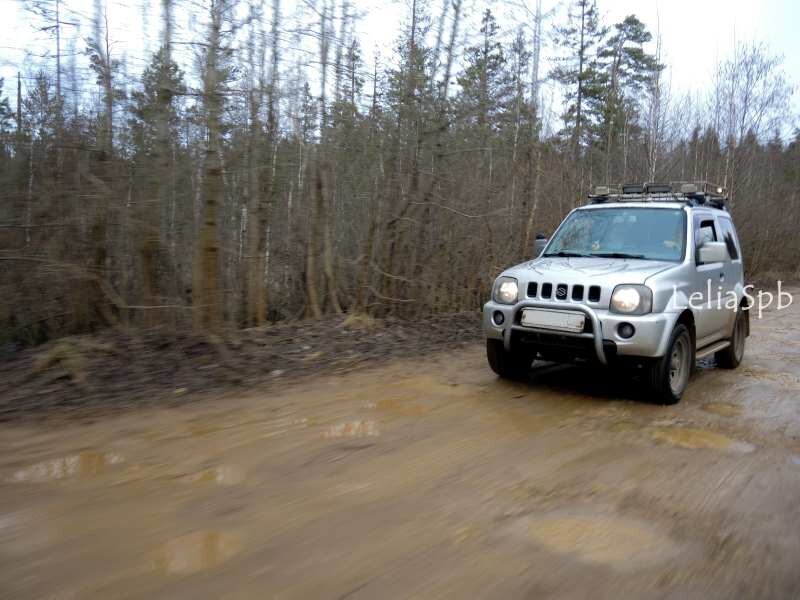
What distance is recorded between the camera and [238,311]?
11.5 metres

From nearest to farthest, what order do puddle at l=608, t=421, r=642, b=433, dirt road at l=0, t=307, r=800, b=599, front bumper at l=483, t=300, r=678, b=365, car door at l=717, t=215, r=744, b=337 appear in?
dirt road at l=0, t=307, r=800, b=599 < puddle at l=608, t=421, r=642, b=433 < front bumper at l=483, t=300, r=678, b=365 < car door at l=717, t=215, r=744, b=337

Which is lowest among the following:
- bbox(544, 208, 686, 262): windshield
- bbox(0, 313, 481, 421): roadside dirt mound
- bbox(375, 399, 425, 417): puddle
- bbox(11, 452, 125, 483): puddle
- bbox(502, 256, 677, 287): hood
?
bbox(375, 399, 425, 417): puddle

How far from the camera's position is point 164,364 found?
667cm

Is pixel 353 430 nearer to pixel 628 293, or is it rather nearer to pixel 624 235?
pixel 628 293

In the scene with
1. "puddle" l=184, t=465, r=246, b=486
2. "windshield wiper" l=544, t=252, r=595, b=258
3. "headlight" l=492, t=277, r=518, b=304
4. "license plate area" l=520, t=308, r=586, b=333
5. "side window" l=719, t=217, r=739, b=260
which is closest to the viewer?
"puddle" l=184, t=465, r=246, b=486

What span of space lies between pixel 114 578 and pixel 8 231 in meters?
5.87

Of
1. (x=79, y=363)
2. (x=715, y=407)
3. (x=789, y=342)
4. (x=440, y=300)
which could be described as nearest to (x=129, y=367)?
(x=79, y=363)

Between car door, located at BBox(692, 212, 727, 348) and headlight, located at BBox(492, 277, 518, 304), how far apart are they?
6.08 ft

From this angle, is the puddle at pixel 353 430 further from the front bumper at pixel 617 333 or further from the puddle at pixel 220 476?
the front bumper at pixel 617 333

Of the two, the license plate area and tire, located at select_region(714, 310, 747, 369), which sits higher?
the license plate area

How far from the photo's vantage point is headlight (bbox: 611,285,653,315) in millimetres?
5590

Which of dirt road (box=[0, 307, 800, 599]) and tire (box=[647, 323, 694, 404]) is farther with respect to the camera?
tire (box=[647, 323, 694, 404])

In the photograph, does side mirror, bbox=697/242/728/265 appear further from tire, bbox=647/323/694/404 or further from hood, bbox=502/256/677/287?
tire, bbox=647/323/694/404

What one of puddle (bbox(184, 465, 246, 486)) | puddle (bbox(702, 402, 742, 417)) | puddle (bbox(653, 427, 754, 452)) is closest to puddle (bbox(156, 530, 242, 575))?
puddle (bbox(184, 465, 246, 486))
